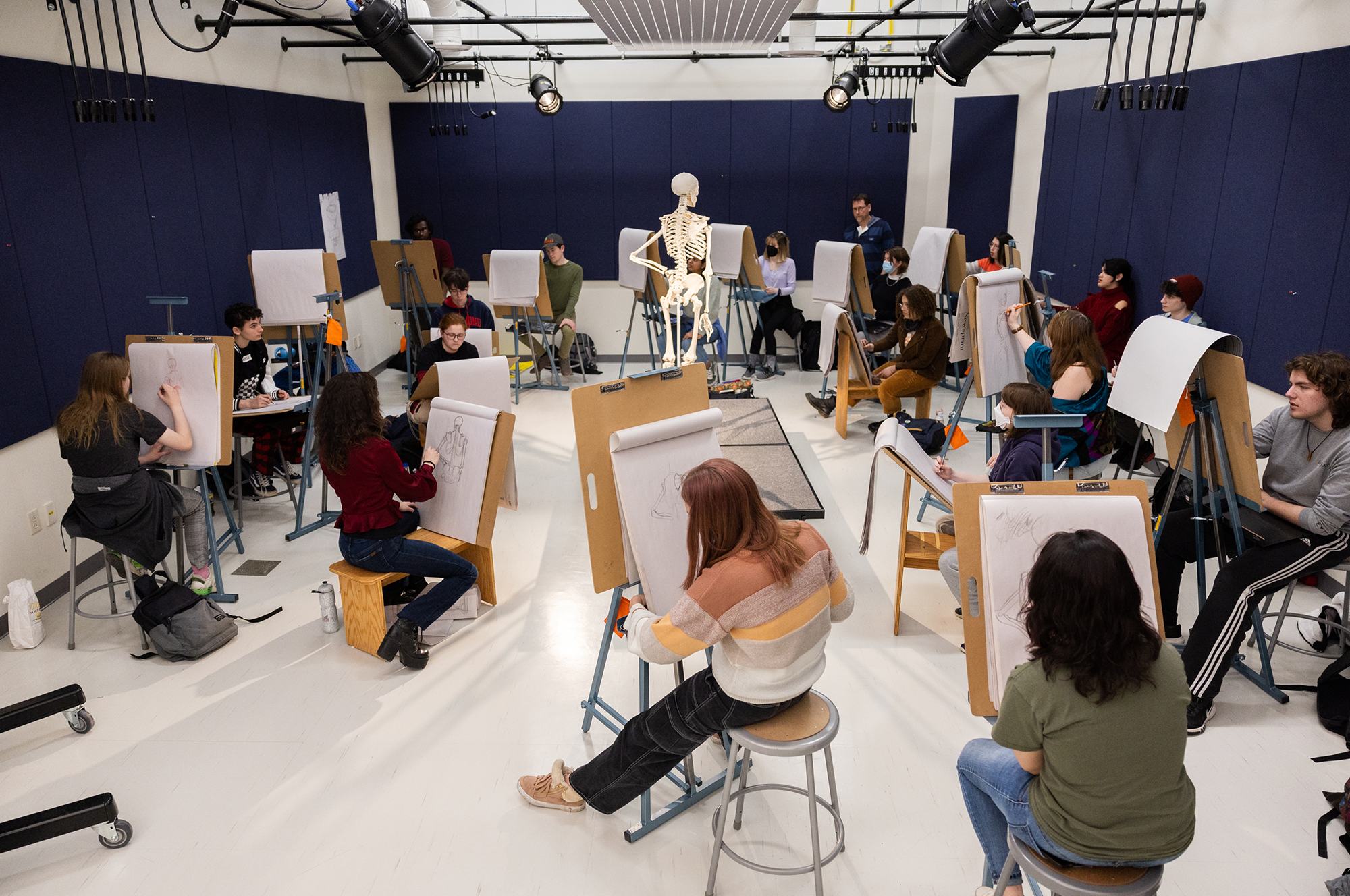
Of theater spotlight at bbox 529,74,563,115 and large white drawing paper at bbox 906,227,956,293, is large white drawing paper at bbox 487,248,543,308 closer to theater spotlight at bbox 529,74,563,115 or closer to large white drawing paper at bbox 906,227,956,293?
theater spotlight at bbox 529,74,563,115

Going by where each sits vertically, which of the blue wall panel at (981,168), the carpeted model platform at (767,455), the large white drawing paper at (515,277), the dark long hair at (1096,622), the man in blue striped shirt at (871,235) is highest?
the blue wall panel at (981,168)

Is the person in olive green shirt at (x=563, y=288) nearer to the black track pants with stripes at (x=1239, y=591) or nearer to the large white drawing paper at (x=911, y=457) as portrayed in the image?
the large white drawing paper at (x=911, y=457)

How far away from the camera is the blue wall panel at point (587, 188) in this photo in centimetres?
983

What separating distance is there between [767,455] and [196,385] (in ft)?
11.3

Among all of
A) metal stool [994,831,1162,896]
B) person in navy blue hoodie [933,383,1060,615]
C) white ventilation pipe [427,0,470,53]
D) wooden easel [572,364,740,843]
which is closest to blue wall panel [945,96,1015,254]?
white ventilation pipe [427,0,470,53]

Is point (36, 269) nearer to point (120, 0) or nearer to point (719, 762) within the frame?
point (120, 0)

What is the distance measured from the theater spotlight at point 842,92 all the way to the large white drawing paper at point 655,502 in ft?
21.3

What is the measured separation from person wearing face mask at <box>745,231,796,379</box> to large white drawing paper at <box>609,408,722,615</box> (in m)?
6.08

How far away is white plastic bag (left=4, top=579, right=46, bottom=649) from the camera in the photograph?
424cm

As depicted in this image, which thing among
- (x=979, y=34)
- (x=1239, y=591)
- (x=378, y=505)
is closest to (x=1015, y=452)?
(x=1239, y=591)

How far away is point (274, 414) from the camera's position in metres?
5.85

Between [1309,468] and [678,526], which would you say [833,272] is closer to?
[1309,468]

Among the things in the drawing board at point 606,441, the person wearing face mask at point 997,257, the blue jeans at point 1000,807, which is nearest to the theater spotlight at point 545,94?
the person wearing face mask at point 997,257

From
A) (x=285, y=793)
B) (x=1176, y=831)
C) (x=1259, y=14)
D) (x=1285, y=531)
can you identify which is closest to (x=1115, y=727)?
(x=1176, y=831)
